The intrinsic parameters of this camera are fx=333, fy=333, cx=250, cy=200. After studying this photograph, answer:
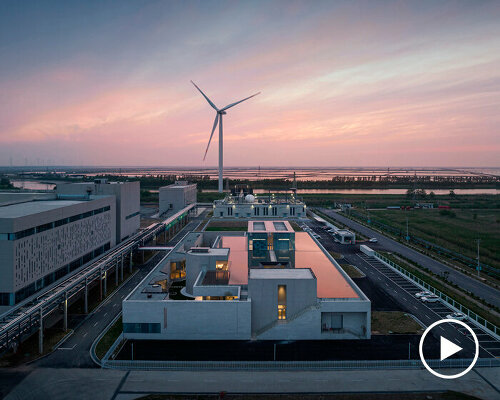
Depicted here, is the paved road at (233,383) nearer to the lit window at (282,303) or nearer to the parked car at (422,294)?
the lit window at (282,303)

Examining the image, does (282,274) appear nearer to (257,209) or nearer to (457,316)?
(457,316)

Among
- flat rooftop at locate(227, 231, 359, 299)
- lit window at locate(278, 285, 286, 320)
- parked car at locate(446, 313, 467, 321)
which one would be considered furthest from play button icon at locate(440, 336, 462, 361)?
lit window at locate(278, 285, 286, 320)

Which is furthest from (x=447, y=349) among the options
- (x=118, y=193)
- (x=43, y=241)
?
(x=118, y=193)

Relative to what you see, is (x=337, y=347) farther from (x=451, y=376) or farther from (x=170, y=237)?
(x=170, y=237)

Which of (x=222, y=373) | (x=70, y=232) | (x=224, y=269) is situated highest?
(x=70, y=232)

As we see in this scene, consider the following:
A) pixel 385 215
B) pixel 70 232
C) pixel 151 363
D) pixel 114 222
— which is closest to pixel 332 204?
pixel 385 215

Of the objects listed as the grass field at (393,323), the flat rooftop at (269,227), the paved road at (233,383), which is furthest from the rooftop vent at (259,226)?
the paved road at (233,383)
